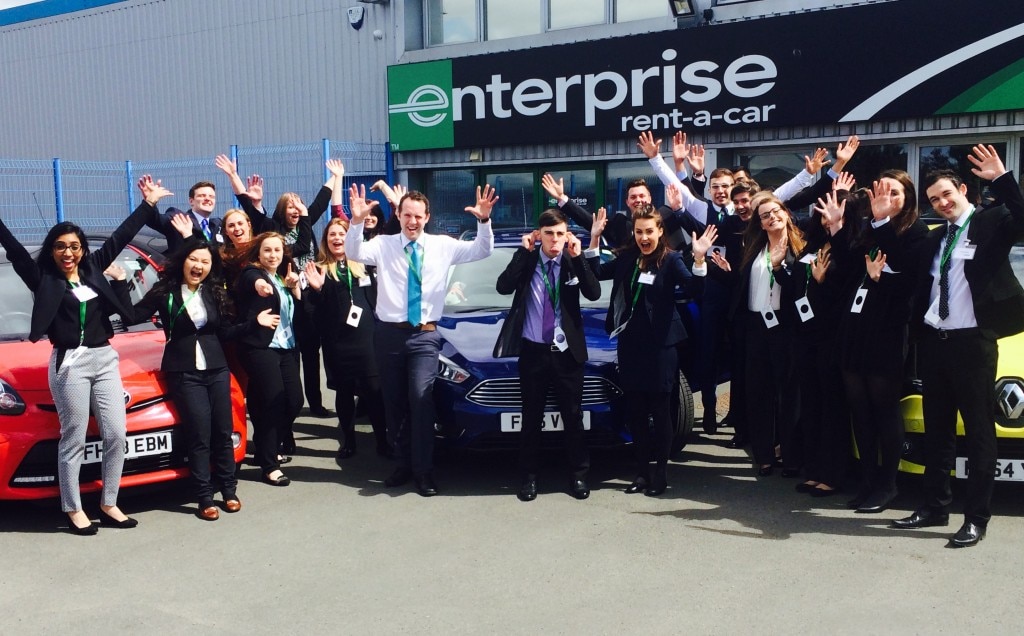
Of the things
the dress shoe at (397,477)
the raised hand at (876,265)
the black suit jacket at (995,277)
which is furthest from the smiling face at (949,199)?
the dress shoe at (397,477)

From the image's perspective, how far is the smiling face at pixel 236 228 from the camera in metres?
6.37

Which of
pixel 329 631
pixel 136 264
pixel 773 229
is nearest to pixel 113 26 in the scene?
pixel 136 264

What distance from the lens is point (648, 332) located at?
5789 millimetres

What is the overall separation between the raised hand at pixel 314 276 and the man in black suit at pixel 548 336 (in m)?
1.40

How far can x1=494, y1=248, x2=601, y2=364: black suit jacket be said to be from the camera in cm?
585

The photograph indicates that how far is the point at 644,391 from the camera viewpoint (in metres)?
5.80

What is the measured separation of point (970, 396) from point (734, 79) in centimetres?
890

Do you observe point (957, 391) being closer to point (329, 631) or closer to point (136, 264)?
point (329, 631)

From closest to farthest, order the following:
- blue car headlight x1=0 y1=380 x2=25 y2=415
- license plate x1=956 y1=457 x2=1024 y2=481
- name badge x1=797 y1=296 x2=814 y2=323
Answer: license plate x1=956 y1=457 x2=1024 y2=481, blue car headlight x1=0 y1=380 x2=25 y2=415, name badge x1=797 y1=296 x2=814 y2=323

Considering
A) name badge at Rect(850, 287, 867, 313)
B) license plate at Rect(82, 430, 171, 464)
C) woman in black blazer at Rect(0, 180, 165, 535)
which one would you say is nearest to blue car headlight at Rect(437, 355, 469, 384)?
license plate at Rect(82, 430, 171, 464)

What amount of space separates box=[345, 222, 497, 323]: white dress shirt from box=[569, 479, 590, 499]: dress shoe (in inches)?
51.3

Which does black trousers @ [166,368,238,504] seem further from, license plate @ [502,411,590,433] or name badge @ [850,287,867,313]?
name badge @ [850,287,867,313]

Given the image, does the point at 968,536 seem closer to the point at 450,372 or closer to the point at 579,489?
the point at 579,489

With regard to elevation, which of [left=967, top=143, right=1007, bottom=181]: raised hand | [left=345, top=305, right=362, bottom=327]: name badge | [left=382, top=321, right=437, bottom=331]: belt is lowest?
[left=382, top=321, right=437, bottom=331]: belt
